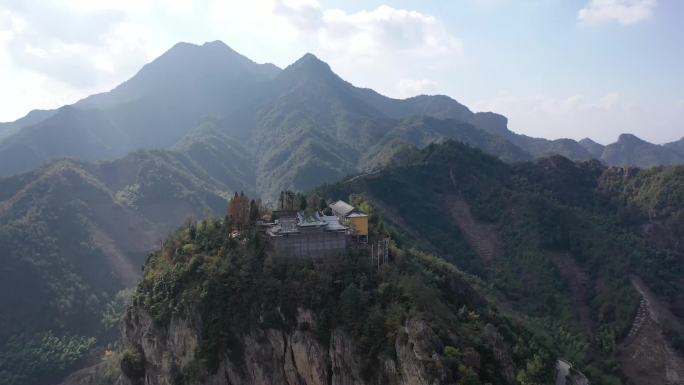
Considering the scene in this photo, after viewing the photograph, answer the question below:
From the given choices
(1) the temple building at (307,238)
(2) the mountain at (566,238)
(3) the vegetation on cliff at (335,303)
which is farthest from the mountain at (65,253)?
(1) the temple building at (307,238)

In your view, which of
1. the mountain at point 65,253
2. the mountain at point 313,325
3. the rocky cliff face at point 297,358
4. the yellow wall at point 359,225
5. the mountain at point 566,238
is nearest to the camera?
the rocky cliff face at point 297,358

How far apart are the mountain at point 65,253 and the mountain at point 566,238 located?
75760mm

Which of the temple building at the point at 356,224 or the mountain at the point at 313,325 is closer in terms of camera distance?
the mountain at the point at 313,325

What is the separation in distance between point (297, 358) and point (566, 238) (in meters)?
89.8

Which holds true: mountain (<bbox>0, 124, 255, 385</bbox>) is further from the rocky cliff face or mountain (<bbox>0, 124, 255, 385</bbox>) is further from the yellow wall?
the yellow wall

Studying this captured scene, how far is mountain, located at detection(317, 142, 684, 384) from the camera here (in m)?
87.4

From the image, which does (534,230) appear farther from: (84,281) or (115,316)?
(84,281)

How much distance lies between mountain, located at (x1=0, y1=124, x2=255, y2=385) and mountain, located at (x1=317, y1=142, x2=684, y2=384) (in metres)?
75.8

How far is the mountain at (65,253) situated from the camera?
390ft

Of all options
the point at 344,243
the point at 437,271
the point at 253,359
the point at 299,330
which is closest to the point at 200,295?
the point at 253,359

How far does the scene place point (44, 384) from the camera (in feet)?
359

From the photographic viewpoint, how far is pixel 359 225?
58250 millimetres

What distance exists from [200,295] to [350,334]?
59.0 ft

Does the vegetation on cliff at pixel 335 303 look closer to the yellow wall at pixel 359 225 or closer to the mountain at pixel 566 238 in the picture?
the yellow wall at pixel 359 225
